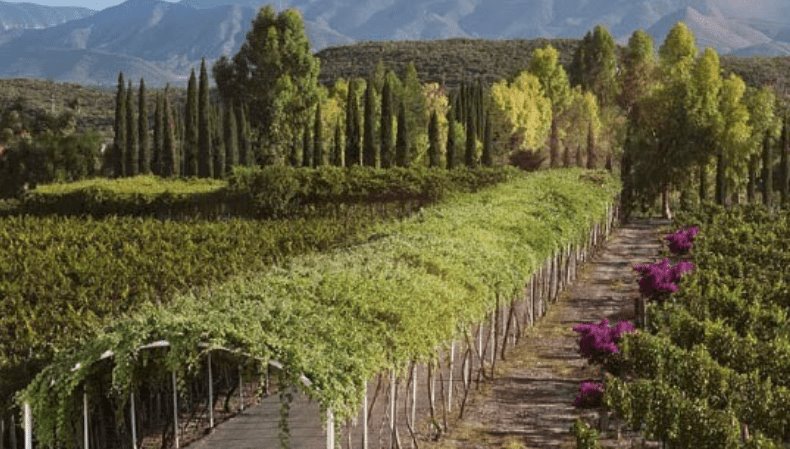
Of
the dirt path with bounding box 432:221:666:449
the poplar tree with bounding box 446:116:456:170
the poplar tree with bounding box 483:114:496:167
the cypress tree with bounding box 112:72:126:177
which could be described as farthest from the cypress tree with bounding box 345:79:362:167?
the dirt path with bounding box 432:221:666:449

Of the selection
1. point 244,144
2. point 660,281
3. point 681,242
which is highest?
point 244,144

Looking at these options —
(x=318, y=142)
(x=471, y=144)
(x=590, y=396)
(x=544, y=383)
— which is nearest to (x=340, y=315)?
(x=590, y=396)

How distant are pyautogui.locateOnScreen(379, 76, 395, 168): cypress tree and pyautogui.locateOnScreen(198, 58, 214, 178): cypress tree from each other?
11246 mm

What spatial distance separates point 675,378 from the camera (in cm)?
1814

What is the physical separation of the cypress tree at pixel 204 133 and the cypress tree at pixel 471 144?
54.2 feet

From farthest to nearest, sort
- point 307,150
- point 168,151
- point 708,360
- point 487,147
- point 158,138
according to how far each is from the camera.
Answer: point 487,147
point 307,150
point 158,138
point 168,151
point 708,360

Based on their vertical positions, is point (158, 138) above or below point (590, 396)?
above

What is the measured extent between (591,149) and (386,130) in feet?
70.8

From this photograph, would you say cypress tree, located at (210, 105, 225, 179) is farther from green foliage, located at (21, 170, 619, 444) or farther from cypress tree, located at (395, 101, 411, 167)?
green foliage, located at (21, 170, 619, 444)

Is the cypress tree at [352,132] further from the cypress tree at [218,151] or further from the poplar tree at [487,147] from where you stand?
the poplar tree at [487,147]

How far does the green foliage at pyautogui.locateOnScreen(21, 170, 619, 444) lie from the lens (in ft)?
43.7

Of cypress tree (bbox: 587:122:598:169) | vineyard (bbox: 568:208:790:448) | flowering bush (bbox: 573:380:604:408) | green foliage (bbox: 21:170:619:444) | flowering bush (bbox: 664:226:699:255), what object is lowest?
flowering bush (bbox: 573:380:604:408)

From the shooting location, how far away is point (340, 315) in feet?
Result: 51.1

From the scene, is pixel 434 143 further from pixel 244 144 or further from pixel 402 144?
pixel 244 144
